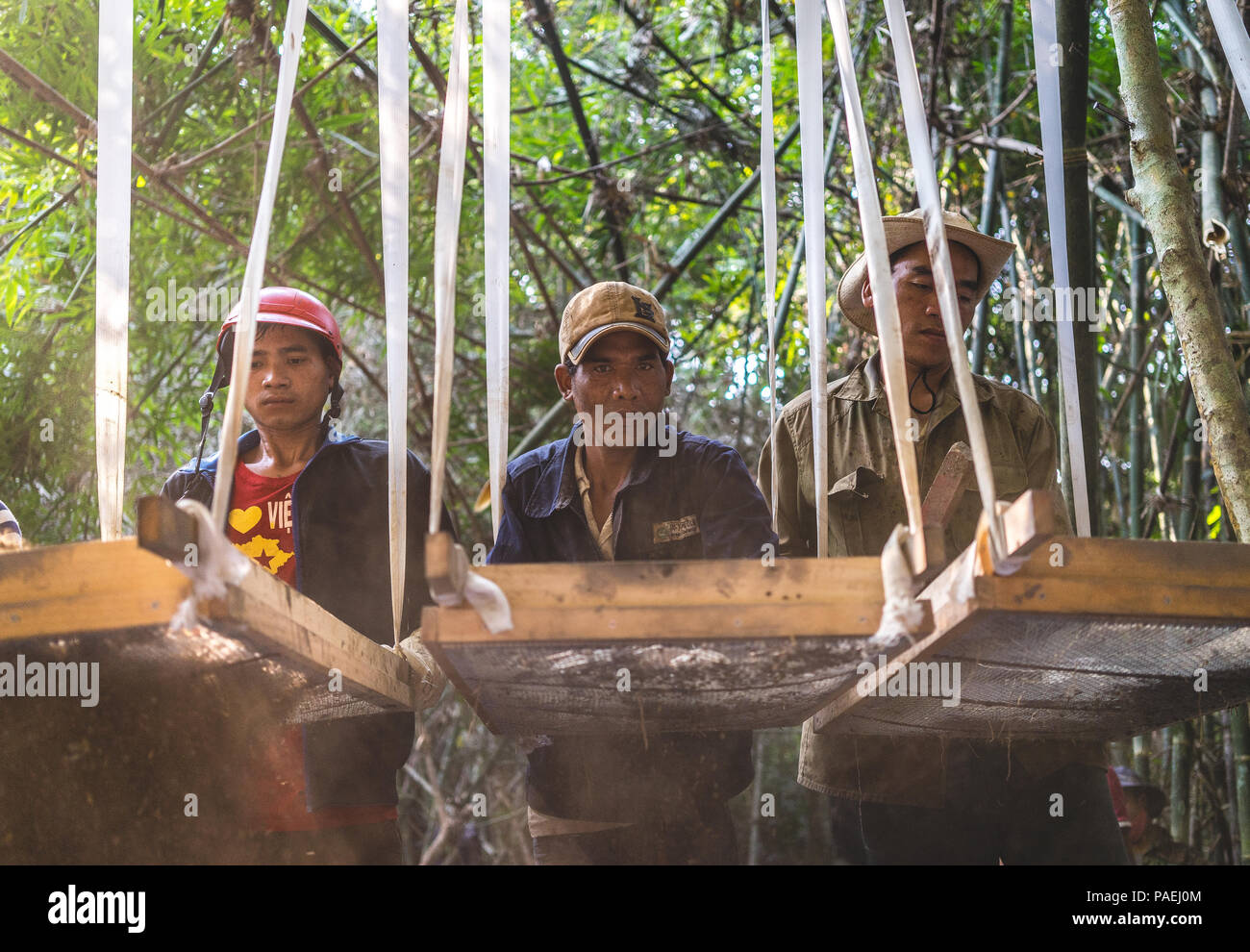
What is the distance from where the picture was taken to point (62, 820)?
5.35 ft

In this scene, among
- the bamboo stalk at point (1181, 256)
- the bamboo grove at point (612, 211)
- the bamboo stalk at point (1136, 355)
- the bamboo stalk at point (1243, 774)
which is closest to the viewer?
the bamboo stalk at point (1181, 256)

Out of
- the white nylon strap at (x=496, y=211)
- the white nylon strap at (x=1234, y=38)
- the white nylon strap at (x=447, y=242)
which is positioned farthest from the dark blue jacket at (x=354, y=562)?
the white nylon strap at (x=1234, y=38)

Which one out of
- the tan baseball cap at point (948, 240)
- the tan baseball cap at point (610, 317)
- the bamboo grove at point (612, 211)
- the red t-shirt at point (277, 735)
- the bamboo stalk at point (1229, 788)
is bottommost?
the bamboo stalk at point (1229, 788)

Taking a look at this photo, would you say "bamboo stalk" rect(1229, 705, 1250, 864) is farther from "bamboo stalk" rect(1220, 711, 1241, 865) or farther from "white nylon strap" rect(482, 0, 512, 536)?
"white nylon strap" rect(482, 0, 512, 536)

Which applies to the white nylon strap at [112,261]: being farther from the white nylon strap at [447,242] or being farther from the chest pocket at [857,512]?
the chest pocket at [857,512]

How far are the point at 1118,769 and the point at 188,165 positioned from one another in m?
3.02

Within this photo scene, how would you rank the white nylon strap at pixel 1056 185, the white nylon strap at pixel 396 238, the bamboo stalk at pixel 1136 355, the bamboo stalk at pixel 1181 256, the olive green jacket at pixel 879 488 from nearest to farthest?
the white nylon strap at pixel 396 238, the white nylon strap at pixel 1056 185, the bamboo stalk at pixel 1181 256, the olive green jacket at pixel 879 488, the bamboo stalk at pixel 1136 355

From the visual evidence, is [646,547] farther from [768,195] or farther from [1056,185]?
[1056,185]

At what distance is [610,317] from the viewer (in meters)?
2.08

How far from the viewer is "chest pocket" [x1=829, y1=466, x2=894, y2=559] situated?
7.45 feet

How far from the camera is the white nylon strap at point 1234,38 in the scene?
5.41 feet

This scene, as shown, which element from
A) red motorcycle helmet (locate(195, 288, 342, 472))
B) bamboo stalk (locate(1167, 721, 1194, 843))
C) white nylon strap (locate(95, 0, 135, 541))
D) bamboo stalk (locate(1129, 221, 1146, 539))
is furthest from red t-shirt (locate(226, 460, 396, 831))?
bamboo stalk (locate(1167, 721, 1194, 843))

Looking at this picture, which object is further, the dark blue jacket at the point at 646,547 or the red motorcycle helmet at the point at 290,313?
the red motorcycle helmet at the point at 290,313

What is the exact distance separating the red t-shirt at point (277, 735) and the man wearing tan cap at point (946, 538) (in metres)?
0.88
